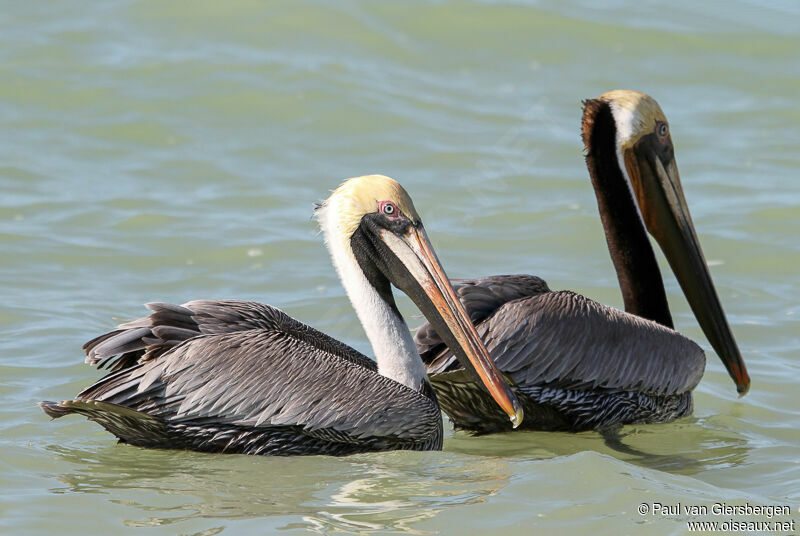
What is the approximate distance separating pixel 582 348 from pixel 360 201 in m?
1.31

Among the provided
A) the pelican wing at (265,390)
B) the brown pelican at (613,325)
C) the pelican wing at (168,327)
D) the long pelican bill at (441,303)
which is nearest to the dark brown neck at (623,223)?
the brown pelican at (613,325)

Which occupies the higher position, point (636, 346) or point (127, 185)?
point (127, 185)

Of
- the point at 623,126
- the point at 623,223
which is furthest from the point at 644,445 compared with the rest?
the point at 623,126

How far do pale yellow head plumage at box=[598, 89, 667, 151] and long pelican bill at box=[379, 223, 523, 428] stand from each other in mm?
1698

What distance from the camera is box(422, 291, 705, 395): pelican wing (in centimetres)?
555

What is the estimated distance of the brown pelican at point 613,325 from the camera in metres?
5.59

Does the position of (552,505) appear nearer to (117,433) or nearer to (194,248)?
(117,433)

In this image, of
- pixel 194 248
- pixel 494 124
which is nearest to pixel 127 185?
pixel 194 248

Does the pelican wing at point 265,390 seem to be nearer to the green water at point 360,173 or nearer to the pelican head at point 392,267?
the green water at point 360,173

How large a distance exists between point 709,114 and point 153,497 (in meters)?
8.11

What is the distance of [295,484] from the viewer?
4.69 metres

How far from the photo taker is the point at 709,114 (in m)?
11.3

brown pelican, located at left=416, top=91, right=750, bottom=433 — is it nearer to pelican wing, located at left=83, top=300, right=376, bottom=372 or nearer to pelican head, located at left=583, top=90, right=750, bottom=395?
pelican head, located at left=583, top=90, right=750, bottom=395

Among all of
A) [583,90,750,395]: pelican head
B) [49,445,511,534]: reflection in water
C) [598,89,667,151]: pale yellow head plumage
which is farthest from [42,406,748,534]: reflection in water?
[598,89,667,151]: pale yellow head plumage
